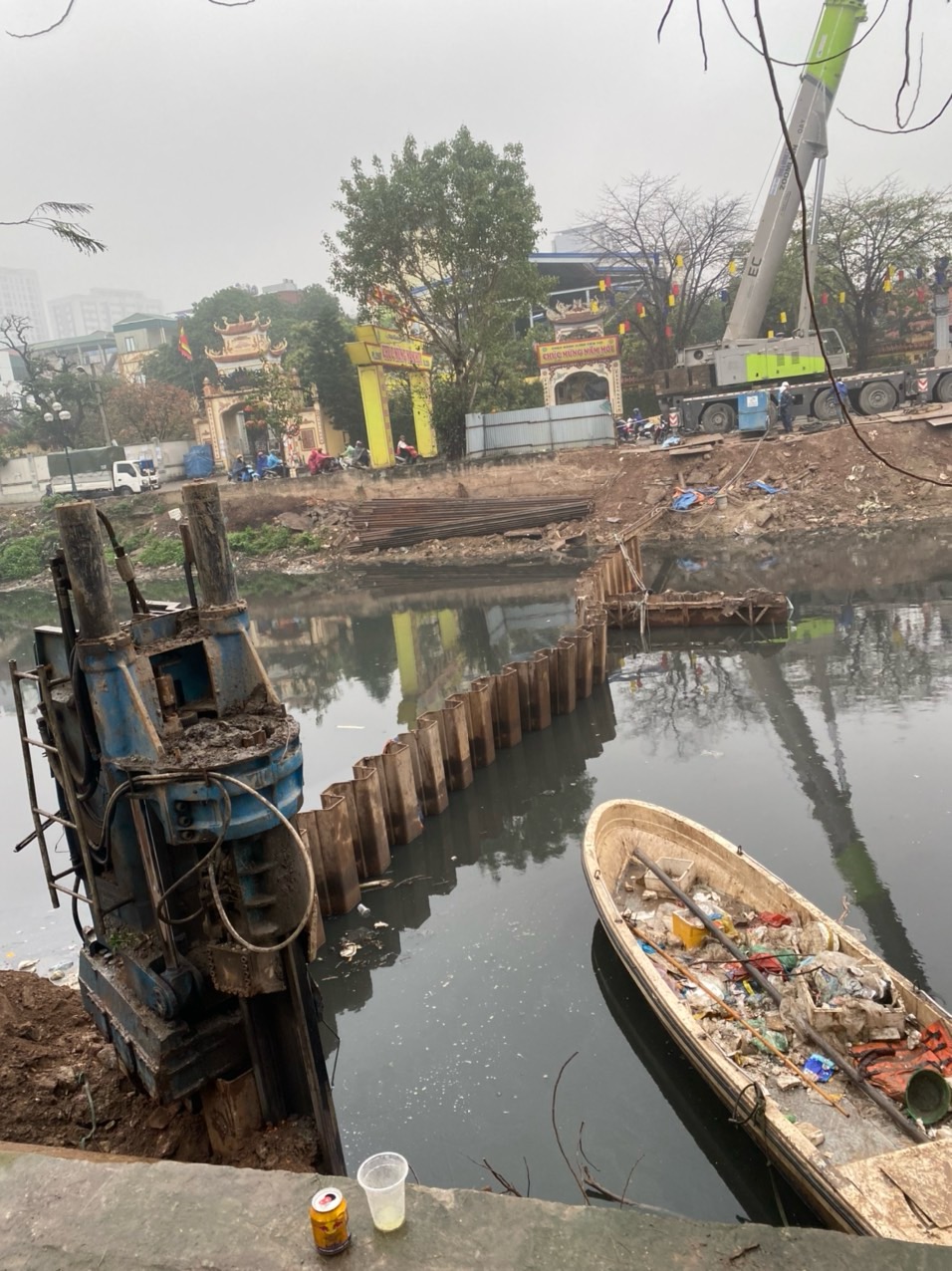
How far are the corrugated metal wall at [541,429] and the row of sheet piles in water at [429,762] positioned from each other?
18302 millimetres

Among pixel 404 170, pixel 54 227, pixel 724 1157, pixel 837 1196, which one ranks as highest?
pixel 404 170

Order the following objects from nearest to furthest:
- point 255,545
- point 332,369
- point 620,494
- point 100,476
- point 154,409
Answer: point 620,494, point 255,545, point 332,369, point 100,476, point 154,409

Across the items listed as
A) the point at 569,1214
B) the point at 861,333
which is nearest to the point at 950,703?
the point at 569,1214

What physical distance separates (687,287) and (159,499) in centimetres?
2569

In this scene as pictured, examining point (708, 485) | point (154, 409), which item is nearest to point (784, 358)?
point (708, 485)

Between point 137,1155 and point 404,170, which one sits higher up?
point 404,170

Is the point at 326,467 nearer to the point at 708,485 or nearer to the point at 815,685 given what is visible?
the point at 708,485

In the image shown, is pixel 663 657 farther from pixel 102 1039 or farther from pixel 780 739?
pixel 102 1039

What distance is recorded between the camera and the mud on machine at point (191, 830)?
4438mm

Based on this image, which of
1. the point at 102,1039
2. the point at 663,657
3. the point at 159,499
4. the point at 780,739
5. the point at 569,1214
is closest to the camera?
the point at 569,1214

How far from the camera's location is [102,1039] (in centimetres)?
626

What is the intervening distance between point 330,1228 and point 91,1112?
378cm

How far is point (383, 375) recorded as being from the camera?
115 feet

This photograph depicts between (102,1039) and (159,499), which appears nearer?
(102,1039)
